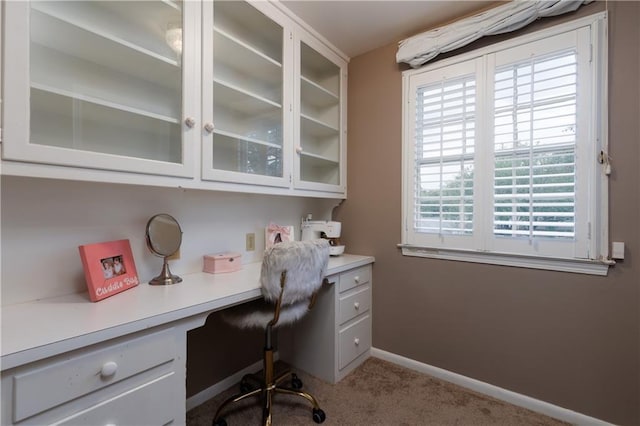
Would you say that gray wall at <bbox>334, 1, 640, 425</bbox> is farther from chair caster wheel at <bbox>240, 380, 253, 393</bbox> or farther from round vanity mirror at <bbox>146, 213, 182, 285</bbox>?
round vanity mirror at <bbox>146, 213, 182, 285</bbox>

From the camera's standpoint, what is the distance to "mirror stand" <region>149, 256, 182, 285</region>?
1.45m

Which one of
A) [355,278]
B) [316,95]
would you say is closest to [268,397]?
[355,278]

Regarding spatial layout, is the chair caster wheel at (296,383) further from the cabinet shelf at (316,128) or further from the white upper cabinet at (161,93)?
the cabinet shelf at (316,128)

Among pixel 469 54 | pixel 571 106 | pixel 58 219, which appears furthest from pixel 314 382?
pixel 469 54

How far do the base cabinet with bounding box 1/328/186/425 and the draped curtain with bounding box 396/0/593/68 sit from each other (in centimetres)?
221

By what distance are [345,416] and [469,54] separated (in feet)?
7.67

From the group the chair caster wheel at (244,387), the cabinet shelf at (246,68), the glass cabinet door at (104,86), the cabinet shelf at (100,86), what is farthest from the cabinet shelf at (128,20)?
the chair caster wheel at (244,387)

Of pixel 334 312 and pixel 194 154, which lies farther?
pixel 334 312

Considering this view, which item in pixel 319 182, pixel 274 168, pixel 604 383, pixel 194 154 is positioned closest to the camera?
pixel 194 154

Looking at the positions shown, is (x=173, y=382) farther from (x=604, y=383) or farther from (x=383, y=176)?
(x=604, y=383)

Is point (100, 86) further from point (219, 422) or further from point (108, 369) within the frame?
point (219, 422)

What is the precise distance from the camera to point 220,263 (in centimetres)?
172

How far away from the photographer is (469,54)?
1.92 metres

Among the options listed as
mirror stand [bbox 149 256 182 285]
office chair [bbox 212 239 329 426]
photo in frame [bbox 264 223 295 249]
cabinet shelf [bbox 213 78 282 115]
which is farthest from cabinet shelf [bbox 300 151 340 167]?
mirror stand [bbox 149 256 182 285]
